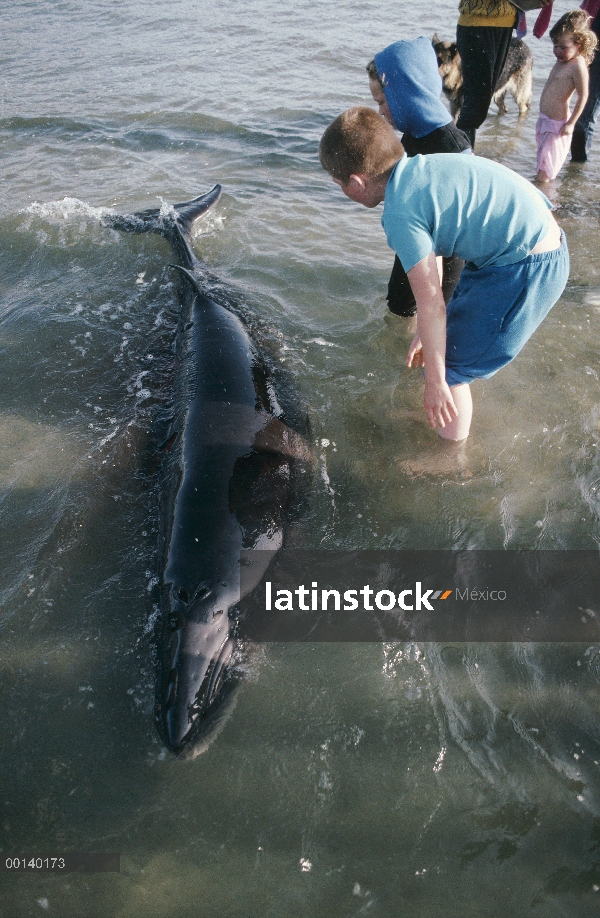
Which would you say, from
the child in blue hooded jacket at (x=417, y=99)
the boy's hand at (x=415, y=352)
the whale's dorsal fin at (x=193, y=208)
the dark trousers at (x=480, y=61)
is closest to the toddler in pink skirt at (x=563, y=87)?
the dark trousers at (x=480, y=61)

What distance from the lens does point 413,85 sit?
13.6 feet

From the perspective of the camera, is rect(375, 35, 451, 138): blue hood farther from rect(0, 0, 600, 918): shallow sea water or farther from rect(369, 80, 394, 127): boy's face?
rect(0, 0, 600, 918): shallow sea water

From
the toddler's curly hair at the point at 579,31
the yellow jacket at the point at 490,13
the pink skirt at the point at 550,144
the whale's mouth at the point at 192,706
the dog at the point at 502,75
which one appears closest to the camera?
the whale's mouth at the point at 192,706

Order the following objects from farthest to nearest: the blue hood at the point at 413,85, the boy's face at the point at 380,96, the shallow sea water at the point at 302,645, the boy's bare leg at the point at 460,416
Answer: the boy's face at the point at 380,96, the blue hood at the point at 413,85, the boy's bare leg at the point at 460,416, the shallow sea water at the point at 302,645

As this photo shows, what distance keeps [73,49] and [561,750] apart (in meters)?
19.3

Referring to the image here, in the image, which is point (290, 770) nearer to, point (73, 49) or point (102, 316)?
point (102, 316)

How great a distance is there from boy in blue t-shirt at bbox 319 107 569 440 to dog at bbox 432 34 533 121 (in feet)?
27.4

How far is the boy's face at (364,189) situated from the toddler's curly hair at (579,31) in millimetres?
5961

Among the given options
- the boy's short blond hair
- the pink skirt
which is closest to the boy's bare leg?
the boy's short blond hair

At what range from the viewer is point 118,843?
2561 millimetres

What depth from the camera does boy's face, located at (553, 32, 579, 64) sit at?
7.26 m

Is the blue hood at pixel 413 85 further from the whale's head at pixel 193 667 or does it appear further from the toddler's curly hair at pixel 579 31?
the toddler's curly hair at pixel 579 31

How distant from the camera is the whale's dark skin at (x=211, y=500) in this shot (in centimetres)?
305

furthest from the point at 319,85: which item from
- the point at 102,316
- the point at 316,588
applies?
the point at 316,588
